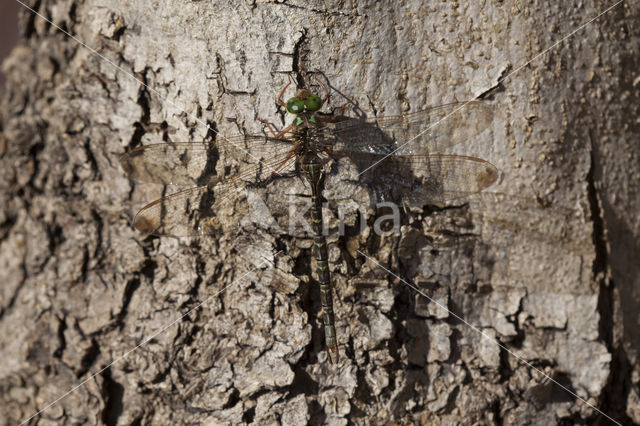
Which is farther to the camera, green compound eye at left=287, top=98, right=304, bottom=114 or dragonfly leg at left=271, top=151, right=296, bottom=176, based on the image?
dragonfly leg at left=271, top=151, right=296, bottom=176

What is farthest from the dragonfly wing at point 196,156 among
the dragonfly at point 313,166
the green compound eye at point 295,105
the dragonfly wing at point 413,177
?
the dragonfly wing at point 413,177

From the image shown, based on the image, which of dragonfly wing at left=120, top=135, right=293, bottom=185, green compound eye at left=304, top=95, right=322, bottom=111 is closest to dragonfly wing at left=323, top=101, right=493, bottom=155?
green compound eye at left=304, top=95, right=322, bottom=111

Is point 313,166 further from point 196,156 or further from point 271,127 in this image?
point 196,156

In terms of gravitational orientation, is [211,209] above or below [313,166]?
below

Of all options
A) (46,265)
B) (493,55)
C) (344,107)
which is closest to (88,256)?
(46,265)

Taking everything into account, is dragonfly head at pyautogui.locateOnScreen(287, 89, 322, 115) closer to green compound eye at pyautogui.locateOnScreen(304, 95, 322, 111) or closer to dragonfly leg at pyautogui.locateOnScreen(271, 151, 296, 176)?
green compound eye at pyautogui.locateOnScreen(304, 95, 322, 111)

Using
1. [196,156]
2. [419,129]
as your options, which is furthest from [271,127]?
[419,129]

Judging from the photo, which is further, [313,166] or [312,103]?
[313,166]
